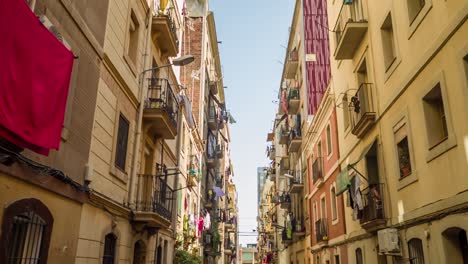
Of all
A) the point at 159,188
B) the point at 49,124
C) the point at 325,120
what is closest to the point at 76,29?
the point at 49,124

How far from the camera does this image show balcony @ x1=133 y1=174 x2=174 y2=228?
13.5 meters

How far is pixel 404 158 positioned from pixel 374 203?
2.13m

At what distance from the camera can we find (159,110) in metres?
14.8

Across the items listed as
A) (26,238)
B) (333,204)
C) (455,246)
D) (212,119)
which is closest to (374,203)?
(455,246)

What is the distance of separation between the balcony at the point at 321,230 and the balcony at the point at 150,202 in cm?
981

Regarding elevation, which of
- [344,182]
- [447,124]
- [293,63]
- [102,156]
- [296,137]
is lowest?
[102,156]

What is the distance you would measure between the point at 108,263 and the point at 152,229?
146 inches

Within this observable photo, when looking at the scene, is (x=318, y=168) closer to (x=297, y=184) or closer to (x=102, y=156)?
(x=297, y=184)

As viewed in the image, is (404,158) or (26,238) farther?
(404,158)

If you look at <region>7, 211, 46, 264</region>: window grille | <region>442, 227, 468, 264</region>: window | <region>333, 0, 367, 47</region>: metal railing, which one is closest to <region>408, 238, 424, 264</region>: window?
<region>442, 227, 468, 264</region>: window

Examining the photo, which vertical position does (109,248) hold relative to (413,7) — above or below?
below

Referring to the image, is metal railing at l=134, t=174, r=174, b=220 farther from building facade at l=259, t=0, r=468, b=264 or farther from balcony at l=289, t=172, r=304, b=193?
balcony at l=289, t=172, r=304, b=193

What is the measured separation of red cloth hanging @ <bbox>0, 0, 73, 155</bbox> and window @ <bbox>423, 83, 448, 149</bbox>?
7986 millimetres

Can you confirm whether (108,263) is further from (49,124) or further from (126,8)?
(126,8)
